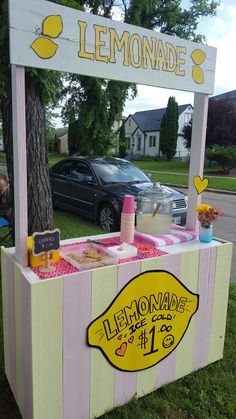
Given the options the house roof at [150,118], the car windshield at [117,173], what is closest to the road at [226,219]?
the car windshield at [117,173]

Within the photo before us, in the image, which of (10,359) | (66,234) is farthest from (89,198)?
(10,359)

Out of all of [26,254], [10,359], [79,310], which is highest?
[26,254]

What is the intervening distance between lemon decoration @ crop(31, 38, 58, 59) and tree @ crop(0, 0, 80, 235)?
1.38m

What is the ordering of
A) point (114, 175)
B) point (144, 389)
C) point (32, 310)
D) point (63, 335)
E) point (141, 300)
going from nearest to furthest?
point (32, 310) < point (63, 335) < point (141, 300) < point (144, 389) < point (114, 175)

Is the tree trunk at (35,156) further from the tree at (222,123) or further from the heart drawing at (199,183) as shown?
the tree at (222,123)

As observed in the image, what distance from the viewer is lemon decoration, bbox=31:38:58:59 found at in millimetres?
1635

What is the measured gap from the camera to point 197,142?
2477 mm

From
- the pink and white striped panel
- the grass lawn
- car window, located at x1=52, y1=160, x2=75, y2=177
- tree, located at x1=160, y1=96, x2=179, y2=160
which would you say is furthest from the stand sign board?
tree, located at x1=160, y1=96, x2=179, y2=160

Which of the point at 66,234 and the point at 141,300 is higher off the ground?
the point at 141,300

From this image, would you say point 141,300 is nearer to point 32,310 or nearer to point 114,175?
point 32,310

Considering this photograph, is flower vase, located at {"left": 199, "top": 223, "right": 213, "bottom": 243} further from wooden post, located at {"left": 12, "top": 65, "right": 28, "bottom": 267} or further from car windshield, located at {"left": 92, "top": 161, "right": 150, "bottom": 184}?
car windshield, located at {"left": 92, "top": 161, "right": 150, "bottom": 184}

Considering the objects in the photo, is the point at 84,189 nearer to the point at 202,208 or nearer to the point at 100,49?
the point at 202,208

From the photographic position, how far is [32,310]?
169 cm

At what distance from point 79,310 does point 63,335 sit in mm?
150
